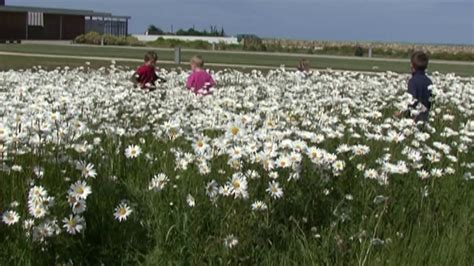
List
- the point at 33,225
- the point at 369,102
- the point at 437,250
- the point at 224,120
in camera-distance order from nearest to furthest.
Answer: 1. the point at 33,225
2. the point at 437,250
3. the point at 224,120
4. the point at 369,102

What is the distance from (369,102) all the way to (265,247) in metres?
6.13

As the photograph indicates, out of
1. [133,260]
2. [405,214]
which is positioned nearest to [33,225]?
[133,260]

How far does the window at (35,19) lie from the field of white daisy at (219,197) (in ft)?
228

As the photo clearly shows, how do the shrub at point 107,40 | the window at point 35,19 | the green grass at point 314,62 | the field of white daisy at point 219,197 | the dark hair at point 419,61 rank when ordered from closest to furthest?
the field of white daisy at point 219,197 → the dark hair at point 419,61 → the green grass at point 314,62 → the shrub at point 107,40 → the window at point 35,19

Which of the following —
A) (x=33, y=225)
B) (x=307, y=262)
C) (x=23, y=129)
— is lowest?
(x=307, y=262)

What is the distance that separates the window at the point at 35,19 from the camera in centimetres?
7362

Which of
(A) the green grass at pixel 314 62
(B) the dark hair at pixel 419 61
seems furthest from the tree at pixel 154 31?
(B) the dark hair at pixel 419 61

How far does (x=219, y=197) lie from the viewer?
195 inches

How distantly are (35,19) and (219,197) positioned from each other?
7282 cm

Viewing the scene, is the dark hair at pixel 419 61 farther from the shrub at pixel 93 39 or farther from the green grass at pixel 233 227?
the shrub at pixel 93 39

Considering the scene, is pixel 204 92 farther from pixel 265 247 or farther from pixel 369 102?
pixel 265 247

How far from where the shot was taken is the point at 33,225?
4281mm

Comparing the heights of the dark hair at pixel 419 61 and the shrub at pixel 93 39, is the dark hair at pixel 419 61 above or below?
above

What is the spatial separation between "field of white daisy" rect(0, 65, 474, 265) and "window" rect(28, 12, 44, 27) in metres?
69.6
